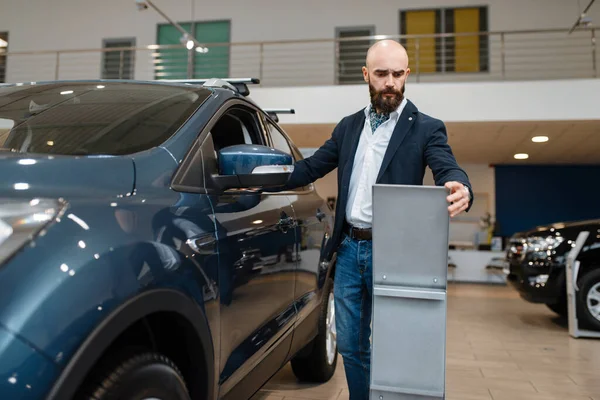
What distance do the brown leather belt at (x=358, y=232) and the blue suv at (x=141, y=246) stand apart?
0.24m

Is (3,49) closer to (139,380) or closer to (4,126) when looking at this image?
(4,126)

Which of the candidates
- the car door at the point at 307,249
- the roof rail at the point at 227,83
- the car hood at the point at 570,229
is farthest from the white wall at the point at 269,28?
the roof rail at the point at 227,83

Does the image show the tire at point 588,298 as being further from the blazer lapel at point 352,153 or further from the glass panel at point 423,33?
the glass panel at point 423,33

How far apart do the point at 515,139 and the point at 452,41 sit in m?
2.70

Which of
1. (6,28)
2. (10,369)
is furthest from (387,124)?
(6,28)

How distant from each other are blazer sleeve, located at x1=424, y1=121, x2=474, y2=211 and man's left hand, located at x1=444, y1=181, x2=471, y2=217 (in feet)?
0.24

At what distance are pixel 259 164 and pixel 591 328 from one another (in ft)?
15.4

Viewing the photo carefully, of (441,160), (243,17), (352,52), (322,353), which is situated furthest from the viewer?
(243,17)

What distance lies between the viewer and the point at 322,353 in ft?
9.72

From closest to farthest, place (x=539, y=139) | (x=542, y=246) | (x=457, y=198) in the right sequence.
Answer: (x=457, y=198) → (x=542, y=246) → (x=539, y=139)

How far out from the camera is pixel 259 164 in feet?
5.05

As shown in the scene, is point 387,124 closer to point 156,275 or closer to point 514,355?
point 156,275

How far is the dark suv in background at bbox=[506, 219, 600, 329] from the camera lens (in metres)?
4.92

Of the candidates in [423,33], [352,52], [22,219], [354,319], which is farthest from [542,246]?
[423,33]
